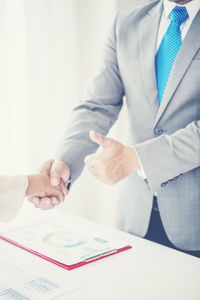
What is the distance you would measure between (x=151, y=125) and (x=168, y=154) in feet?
0.73

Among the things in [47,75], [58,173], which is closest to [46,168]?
[58,173]

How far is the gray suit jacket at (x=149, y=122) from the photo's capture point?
1.41 m

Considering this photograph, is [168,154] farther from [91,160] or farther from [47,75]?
[47,75]

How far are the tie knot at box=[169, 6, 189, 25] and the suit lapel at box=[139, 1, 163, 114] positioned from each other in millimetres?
104

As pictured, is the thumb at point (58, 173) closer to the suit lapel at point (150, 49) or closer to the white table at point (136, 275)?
the white table at point (136, 275)

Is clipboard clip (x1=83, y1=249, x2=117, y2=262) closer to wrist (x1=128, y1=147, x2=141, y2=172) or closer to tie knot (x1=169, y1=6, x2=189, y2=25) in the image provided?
wrist (x1=128, y1=147, x2=141, y2=172)

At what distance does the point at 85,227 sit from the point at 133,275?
1.42 feet

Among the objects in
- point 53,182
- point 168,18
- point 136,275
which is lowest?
A: point 136,275

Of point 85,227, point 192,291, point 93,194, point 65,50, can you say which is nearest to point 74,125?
point 85,227

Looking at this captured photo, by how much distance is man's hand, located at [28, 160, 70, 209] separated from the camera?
1560 millimetres

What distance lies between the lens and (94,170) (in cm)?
150

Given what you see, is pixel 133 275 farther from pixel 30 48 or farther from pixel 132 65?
pixel 30 48

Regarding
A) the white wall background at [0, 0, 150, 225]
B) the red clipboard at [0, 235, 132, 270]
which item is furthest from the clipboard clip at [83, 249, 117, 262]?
the white wall background at [0, 0, 150, 225]

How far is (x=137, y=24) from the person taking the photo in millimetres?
1712
